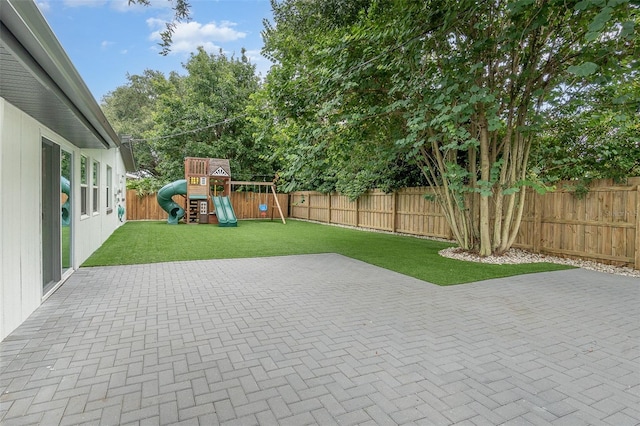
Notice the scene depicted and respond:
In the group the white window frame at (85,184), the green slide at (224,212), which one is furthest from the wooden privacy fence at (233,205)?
the white window frame at (85,184)

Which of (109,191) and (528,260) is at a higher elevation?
(109,191)

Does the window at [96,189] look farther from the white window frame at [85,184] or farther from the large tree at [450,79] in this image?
the large tree at [450,79]

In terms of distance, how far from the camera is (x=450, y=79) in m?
5.97

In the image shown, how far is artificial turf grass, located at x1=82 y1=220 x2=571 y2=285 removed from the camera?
6434mm

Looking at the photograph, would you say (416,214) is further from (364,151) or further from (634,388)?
(634,388)

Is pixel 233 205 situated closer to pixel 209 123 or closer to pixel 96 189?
pixel 209 123

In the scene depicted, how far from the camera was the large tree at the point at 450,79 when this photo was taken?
5.52 metres

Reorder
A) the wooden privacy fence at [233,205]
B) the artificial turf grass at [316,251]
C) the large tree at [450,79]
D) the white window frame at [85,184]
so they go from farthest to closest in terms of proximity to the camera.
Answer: the wooden privacy fence at [233,205]
the white window frame at [85,184]
the artificial turf grass at [316,251]
the large tree at [450,79]

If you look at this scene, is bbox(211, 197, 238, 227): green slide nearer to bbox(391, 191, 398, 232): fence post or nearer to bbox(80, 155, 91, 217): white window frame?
bbox(391, 191, 398, 232): fence post

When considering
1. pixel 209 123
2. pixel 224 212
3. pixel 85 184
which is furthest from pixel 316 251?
pixel 209 123

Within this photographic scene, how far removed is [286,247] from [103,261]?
4175 mm

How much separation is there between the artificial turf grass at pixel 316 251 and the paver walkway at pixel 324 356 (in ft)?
3.84

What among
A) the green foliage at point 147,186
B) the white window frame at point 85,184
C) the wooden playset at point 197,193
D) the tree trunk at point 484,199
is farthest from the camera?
the green foliage at point 147,186

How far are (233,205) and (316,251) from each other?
41.1 feet
